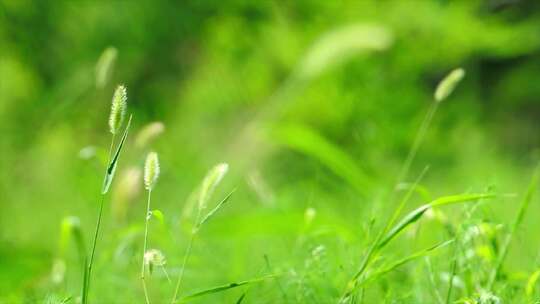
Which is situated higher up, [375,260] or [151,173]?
[151,173]

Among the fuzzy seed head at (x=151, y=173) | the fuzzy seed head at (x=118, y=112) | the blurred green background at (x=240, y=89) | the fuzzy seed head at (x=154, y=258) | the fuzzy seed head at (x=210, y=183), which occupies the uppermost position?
the blurred green background at (x=240, y=89)

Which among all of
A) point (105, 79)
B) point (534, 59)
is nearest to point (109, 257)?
point (105, 79)

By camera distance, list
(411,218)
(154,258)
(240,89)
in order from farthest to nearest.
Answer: (240,89)
(411,218)
(154,258)

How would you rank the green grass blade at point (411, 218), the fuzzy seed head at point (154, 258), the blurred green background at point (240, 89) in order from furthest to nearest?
the blurred green background at point (240, 89), the green grass blade at point (411, 218), the fuzzy seed head at point (154, 258)

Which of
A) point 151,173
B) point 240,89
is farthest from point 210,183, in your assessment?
point 240,89

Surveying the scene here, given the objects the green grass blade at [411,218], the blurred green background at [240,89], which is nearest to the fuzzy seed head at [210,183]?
the green grass blade at [411,218]

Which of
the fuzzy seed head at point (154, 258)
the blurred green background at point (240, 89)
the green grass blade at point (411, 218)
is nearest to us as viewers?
the fuzzy seed head at point (154, 258)

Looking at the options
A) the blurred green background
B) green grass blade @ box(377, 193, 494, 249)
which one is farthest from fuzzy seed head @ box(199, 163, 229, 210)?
the blurred green background

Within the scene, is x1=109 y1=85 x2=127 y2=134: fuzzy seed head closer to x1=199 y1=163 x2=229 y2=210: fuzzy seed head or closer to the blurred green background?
x1=199 y1=163 x2=229 y2=210: fuzzy seed head

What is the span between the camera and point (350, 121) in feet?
11.1

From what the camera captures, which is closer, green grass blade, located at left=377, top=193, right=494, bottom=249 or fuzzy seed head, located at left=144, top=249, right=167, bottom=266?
fuzzy seed head, located at left=144, top=249, right=167, bottom=266

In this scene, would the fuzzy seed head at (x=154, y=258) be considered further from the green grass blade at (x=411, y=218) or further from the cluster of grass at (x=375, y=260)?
the green grass blade at (x=411, y=218)

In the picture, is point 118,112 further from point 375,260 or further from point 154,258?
point 375,260

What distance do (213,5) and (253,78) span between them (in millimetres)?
515
